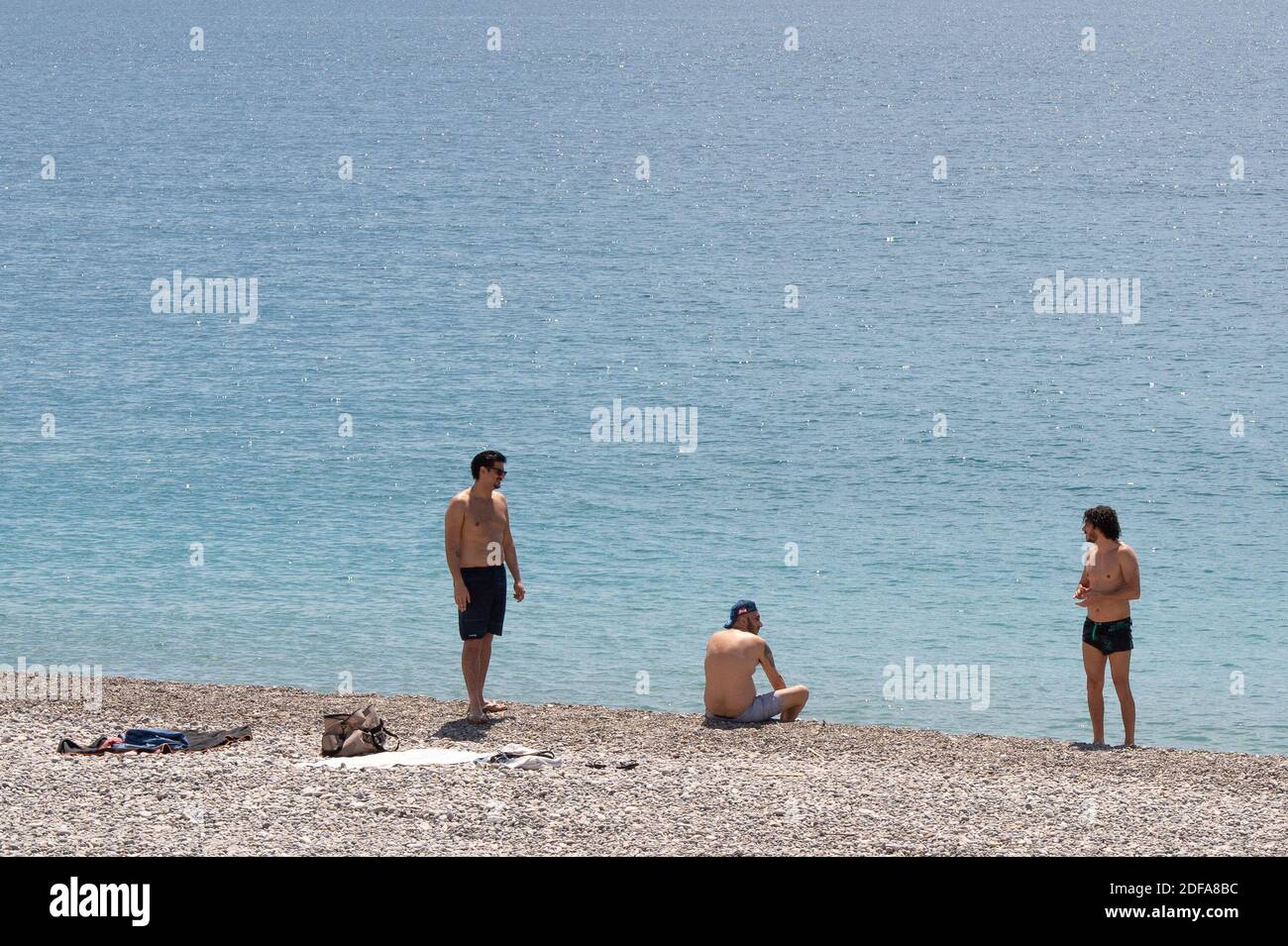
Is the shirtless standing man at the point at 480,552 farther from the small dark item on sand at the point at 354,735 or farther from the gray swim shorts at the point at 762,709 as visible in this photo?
the gray swim shorts at the point at 762,709

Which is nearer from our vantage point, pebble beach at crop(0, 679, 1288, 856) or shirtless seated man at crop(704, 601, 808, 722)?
pebble beach at crop(0, 679, 1288, 856)

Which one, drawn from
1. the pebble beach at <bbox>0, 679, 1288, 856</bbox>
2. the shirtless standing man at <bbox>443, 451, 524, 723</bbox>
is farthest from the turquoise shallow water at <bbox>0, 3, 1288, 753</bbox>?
the shirtless standing man at <bbox>443, 451, 524, 723</bbox>

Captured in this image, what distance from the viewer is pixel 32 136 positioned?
73188 millimetres

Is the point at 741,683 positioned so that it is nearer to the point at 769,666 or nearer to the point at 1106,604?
the point at 769,666

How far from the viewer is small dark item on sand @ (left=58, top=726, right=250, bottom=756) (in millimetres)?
10820

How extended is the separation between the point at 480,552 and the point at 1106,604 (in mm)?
4402

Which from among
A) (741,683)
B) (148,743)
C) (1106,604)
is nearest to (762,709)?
(741,683)

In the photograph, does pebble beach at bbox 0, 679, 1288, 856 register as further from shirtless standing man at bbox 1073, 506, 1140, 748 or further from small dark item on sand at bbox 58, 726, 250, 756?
shirtless standing man at bbox 1073, 506, 1140, 748

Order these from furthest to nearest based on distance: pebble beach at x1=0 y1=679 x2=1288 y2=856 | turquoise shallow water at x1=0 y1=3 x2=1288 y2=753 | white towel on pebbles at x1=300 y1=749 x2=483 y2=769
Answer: turquoise shallow water at x1=0 y1=3 x2=1288 y2=753 < white towel on pebbles at x1=300 y1=749 x2=483 y2=769 < pebble beach at x1=0 y1=679 x2=1288 y2=856

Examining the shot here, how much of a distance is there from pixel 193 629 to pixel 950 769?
1250 cm

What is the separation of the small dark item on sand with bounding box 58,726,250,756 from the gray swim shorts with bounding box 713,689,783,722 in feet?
12.0

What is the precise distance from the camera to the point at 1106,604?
38.7 ft

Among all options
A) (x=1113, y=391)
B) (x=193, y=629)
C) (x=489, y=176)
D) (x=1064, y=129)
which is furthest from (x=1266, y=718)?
(x=1064, y=129)

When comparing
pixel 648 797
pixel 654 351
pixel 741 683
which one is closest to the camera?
pixel 648 797
